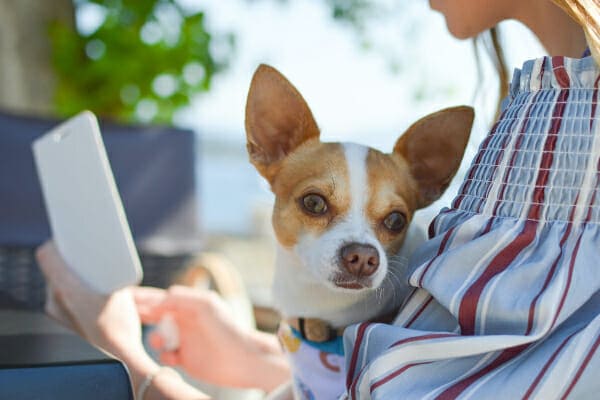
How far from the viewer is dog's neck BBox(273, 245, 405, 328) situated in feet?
3.71

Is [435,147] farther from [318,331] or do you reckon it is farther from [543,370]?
[543,370]

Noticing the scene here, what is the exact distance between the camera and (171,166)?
2467mm

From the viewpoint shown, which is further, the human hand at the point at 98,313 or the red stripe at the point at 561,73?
the human hand at the point at 98,313

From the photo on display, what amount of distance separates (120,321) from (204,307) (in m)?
0.29

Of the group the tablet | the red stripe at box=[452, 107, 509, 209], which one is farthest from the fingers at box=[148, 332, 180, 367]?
the red stripe at box=[452, 107, 509, 209]

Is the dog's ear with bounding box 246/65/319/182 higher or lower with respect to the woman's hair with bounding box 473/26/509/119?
lower

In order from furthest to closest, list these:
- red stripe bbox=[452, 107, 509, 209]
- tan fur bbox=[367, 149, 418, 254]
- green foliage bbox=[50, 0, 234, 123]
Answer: green foliage bbox=[50, 0, 234, 123] → tan fur bbox=[367, 149, 418, 254] → red stripe bbox=[452, 107, 509, 209]

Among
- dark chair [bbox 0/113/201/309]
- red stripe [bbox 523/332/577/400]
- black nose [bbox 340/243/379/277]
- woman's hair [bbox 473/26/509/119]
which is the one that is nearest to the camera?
red stripe [bbox 523/332/577/400]

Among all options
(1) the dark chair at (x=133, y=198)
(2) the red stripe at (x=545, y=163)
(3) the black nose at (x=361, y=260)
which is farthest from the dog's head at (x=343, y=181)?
(1) the dark chair at (x=133, y=198)

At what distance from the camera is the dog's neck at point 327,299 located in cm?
113

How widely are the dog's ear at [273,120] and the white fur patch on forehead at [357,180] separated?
127 millimetres

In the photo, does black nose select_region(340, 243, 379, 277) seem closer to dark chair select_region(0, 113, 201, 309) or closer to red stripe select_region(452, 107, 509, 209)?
red stripe select_region(452, 107, 509, 209)

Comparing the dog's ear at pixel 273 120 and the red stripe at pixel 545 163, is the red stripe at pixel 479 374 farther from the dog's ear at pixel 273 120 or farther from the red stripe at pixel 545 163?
the dog's ear at pixel 273 120

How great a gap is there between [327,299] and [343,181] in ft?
0.71
